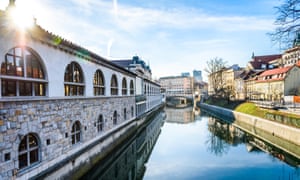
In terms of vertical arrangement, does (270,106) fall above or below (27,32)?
below

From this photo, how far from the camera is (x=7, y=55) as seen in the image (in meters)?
5.21

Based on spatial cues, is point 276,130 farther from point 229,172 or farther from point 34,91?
point 34,91

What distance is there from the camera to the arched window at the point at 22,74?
514 centimetres

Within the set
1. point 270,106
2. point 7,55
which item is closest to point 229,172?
point 7,55

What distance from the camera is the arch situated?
35.4ft

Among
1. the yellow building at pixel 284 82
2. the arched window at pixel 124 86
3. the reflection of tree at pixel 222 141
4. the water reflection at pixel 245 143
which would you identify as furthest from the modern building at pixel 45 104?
the yellow building at pixel 284 82

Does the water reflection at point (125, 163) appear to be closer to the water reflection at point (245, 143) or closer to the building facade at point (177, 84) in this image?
the water reflection at point (245, 143)

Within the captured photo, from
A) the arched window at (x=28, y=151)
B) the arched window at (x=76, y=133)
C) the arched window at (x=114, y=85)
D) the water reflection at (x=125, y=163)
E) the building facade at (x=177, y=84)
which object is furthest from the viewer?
the building facade at (x=177, y=84)

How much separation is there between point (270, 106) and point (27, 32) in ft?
71.4

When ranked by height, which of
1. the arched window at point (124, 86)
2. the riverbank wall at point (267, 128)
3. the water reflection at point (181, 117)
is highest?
the arched window at point (124, 86)

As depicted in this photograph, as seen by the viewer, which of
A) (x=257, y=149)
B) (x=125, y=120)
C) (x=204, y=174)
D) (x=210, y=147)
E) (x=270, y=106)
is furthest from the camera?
(x=270, y=106)

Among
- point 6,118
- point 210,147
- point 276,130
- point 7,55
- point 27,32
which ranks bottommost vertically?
point 210,147

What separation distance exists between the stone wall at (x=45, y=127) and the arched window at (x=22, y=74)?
0.34 metres

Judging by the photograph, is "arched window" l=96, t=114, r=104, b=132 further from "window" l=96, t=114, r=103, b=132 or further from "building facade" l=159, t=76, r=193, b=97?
"building facade" l=159, t=76, r=193, b=97
